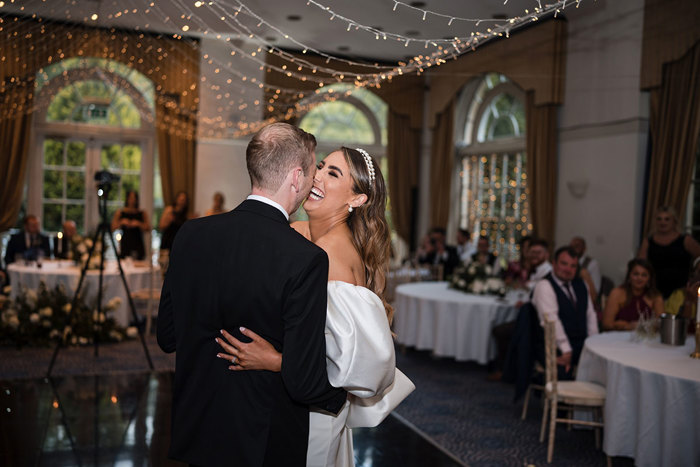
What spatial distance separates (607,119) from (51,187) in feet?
28.9

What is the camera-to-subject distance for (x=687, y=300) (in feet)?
16.4

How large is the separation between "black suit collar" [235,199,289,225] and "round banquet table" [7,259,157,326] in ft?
20.9

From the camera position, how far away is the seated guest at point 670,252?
6730mm

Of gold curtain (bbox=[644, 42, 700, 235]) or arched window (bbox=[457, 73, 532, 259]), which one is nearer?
gold curtain (bbox=[644, 42, 700, 235])

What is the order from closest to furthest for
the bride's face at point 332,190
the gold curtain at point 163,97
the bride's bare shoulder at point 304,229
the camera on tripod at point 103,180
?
1. the bride's face at point 332,190
2. the bride's bare shoulder at point 304,229
3. the camera on tripod at point 103,180
4. the gold curtain at point 163,97

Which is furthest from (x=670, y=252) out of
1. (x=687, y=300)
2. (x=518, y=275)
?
(x=687, y=300)

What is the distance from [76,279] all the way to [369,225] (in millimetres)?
6085

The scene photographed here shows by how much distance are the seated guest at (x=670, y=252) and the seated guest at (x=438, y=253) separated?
3.81 meters

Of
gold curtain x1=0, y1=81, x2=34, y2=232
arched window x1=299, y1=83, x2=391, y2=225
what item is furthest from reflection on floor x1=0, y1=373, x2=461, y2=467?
arched window x1=299, y1=83, x2=391, y2=225

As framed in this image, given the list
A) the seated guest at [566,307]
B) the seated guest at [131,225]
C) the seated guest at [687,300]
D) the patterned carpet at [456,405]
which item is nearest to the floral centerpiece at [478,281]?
the patterned carpet at [456,405]

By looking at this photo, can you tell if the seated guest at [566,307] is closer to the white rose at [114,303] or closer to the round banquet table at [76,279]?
the white rose at [114,303]

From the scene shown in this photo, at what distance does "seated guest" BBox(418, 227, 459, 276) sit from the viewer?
1034 cm

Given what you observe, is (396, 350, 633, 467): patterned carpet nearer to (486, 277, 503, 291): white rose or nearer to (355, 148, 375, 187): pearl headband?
(486, 277, 503, 291): white rose

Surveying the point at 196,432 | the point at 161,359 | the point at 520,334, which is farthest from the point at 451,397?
the point at 196,432
